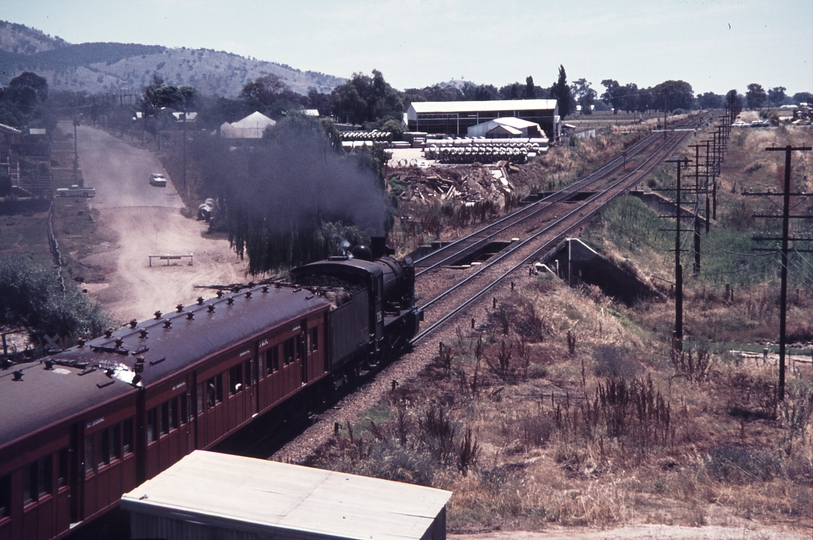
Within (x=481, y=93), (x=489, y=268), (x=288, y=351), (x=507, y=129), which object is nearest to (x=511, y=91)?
(x=481, y=93)

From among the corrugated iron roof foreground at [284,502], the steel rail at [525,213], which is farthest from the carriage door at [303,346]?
the steel rail at [525,213]

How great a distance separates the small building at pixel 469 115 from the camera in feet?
331

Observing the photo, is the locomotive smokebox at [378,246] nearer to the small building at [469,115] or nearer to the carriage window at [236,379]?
the carriage window at [236,379]

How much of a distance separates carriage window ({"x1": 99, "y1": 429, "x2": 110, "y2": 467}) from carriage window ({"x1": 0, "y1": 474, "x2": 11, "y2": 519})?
1.57 m

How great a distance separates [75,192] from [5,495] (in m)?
59.7

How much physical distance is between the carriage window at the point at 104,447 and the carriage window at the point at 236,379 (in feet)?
11.0

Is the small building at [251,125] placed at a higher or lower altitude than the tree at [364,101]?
lower

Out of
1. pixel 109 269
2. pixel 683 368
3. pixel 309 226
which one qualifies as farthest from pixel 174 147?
pixel 683 368

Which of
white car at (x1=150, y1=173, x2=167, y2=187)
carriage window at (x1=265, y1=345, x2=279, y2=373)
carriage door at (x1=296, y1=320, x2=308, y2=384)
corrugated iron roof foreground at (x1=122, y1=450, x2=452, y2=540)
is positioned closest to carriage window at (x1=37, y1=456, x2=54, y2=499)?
corrugated iron roof foreground at (x1=122, y1=450, x2=452, y2=540)

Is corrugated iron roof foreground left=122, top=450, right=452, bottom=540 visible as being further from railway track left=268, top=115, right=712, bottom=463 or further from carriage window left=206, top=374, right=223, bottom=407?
railway track left=268, top=115, right=712, bottom=463

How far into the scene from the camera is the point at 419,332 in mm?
23672

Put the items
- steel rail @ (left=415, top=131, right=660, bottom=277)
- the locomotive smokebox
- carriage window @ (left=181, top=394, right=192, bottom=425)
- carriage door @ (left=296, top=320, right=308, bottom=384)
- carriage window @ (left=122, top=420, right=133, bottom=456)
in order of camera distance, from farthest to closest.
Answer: steel rail @ (left=415, top=131, right=660, bottom=277)
the locomotive smokebox
carriage door @ (left=296, top=320, right=308, bottom=384)
carriage window @ (left=181, top=394, right=192, bottom=425)
carriage window @ (left=122, top=420, right=133, bottom=456)

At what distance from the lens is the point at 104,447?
9.77m

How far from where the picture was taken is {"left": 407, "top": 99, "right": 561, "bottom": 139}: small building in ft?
331
